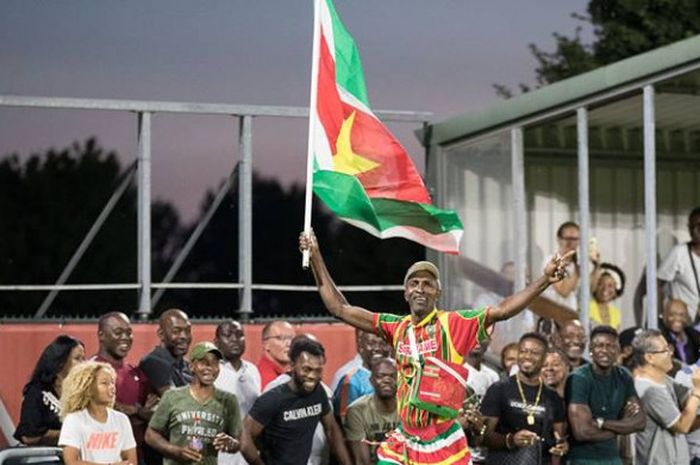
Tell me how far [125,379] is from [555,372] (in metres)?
3.54

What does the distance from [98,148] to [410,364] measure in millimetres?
10122

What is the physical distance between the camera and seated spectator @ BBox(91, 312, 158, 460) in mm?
13680

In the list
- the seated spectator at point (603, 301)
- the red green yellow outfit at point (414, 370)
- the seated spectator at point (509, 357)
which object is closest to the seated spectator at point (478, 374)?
the seated spectator at point (509, 357)

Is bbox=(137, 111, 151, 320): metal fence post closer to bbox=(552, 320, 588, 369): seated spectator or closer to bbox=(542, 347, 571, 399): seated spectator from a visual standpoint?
bbox=(552, 320, 588, 369): seated spectator

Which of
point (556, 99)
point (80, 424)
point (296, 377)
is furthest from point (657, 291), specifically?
point (80, 424)

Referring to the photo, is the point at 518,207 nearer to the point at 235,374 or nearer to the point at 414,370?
the point at 235,374

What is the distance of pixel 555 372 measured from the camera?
15055 mm

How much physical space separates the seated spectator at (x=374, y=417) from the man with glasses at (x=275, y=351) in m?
1.13

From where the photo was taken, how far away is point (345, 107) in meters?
13.0

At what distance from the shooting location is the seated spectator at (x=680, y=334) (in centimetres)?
1688

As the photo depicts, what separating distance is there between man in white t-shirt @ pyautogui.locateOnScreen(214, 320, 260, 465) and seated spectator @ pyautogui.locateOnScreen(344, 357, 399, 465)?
0.84 m

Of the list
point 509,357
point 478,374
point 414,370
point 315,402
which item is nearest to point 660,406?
point 478,374

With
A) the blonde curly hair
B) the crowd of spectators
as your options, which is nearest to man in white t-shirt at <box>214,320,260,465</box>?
the crowd of spectators

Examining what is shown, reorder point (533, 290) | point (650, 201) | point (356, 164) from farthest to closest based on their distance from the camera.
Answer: point (650, 201)
point (356, 164)
point (533, 290)
